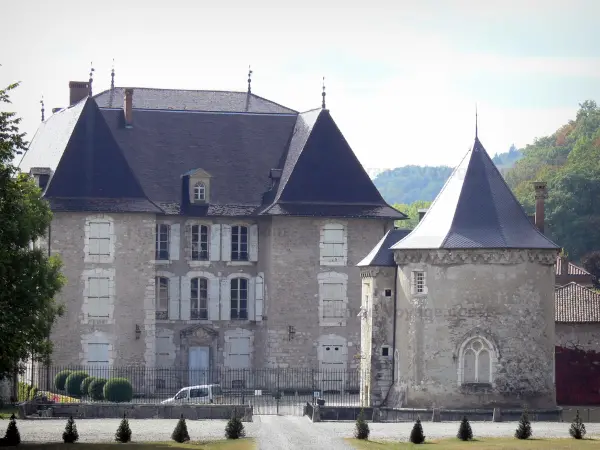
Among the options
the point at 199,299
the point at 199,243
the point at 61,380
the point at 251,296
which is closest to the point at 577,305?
the point at 251,296

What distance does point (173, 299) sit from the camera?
78.2m

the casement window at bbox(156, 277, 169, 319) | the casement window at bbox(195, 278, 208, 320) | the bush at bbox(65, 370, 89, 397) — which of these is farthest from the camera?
the casement window at bbox(195, 278, 208, 320)

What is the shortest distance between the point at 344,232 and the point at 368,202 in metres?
1.84

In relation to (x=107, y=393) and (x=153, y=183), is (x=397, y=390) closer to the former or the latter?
(x=107, y=393)

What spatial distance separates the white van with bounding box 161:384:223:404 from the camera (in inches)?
2655

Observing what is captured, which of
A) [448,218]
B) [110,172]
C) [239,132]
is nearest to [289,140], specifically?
[239,132]

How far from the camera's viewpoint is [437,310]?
206 ft

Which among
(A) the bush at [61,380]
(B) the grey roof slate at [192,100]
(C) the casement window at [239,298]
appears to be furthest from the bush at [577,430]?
(B) the grey roof slate at [192,100]

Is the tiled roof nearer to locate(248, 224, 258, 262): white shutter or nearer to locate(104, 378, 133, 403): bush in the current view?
locate(248, 224, 258, 262): white shutter

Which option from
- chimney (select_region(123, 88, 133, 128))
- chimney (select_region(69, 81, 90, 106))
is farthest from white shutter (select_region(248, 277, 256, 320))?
chimney (select_region(69, 81, 90, 106))

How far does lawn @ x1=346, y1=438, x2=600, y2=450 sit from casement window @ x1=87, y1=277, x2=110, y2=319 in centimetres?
2500

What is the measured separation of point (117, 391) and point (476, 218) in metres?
15.4

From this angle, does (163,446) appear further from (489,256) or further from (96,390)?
(96,390)

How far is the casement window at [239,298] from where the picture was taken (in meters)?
78.7
